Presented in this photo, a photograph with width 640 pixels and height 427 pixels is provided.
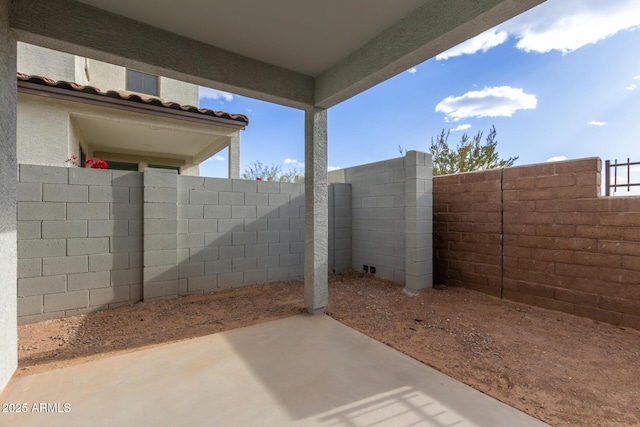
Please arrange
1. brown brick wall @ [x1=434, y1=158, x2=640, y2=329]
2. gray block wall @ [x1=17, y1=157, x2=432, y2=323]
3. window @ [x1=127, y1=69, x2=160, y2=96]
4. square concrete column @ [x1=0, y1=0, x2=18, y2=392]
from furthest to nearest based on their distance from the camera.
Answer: window @ [x1=127, y1=69, x2=160, y2=96] → gray block wall @ [x1=17, y1=157, x2=432, y2=323] → brown brick wall @ [x1=434, y1=158, x2=640, y2=329] → square concrete column @ [x1=0, y1=0, x2=18, y2=392]

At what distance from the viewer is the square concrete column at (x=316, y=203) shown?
3.61 m

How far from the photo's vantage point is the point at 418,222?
4.74 meters

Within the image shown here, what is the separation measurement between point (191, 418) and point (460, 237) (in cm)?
466

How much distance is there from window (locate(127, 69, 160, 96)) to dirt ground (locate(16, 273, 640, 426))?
663 cm

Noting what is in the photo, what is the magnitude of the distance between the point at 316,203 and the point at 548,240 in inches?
129

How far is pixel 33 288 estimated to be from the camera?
3.42 meters

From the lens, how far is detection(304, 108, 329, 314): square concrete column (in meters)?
3.61

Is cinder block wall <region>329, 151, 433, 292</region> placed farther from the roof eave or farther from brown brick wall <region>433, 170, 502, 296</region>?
the roof eave

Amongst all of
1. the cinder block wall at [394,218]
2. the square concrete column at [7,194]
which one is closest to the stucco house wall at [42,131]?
the square concrete column at [7,194]

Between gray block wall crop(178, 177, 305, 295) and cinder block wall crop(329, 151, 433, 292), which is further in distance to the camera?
cinder block wall crop(329, 151, 433, 292)

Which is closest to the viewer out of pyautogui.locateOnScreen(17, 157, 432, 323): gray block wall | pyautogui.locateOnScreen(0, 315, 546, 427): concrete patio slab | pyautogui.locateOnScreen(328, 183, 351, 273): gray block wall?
pyautogui.locateOnScreen(0, 315, 546, 427): concrete patio slab

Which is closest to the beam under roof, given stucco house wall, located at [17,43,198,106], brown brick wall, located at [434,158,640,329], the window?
brown brick wall, located at [434,158,640,329]

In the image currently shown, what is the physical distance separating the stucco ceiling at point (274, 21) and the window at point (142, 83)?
674 cm

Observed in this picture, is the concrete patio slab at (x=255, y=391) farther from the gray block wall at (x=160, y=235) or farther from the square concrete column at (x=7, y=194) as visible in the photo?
the gray block wall at (x=160, y=235)
